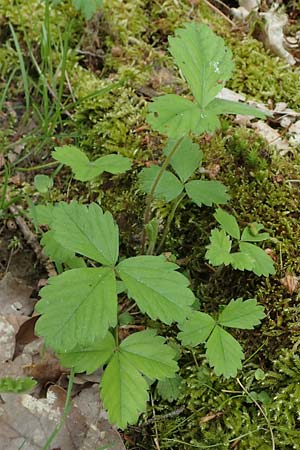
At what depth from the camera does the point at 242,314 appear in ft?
7.04

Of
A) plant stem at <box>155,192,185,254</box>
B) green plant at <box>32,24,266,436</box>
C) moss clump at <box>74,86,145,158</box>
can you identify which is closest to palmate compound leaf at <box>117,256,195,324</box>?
green plant at <box>32,24,266,436</box>

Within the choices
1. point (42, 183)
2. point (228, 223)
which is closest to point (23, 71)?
point (42, 183)

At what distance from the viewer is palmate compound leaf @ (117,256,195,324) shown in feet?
6.22

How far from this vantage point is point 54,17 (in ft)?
11.0

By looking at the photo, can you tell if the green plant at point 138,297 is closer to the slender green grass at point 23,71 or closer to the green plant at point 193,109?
the green plant at point 193,109

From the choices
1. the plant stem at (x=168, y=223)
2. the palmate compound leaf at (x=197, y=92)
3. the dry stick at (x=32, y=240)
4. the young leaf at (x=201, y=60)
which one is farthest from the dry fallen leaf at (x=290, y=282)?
the dry stick at (x=32, y=240)

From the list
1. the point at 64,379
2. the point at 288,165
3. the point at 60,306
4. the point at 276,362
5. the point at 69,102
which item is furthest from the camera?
the point at 69,102

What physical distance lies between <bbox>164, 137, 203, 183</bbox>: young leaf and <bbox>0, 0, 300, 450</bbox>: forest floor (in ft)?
A: 0.76

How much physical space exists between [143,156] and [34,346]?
3.45 feet

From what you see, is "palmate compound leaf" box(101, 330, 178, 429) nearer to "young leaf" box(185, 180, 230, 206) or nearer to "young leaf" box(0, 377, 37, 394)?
"young leaf" box(0, 377, 37, 394)

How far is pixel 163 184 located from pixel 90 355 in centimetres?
79

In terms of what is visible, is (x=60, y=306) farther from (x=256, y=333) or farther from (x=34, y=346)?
(x=256, y=333)

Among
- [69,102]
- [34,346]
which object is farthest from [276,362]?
[69,102]

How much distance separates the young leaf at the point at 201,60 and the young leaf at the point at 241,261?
2.05 feet
